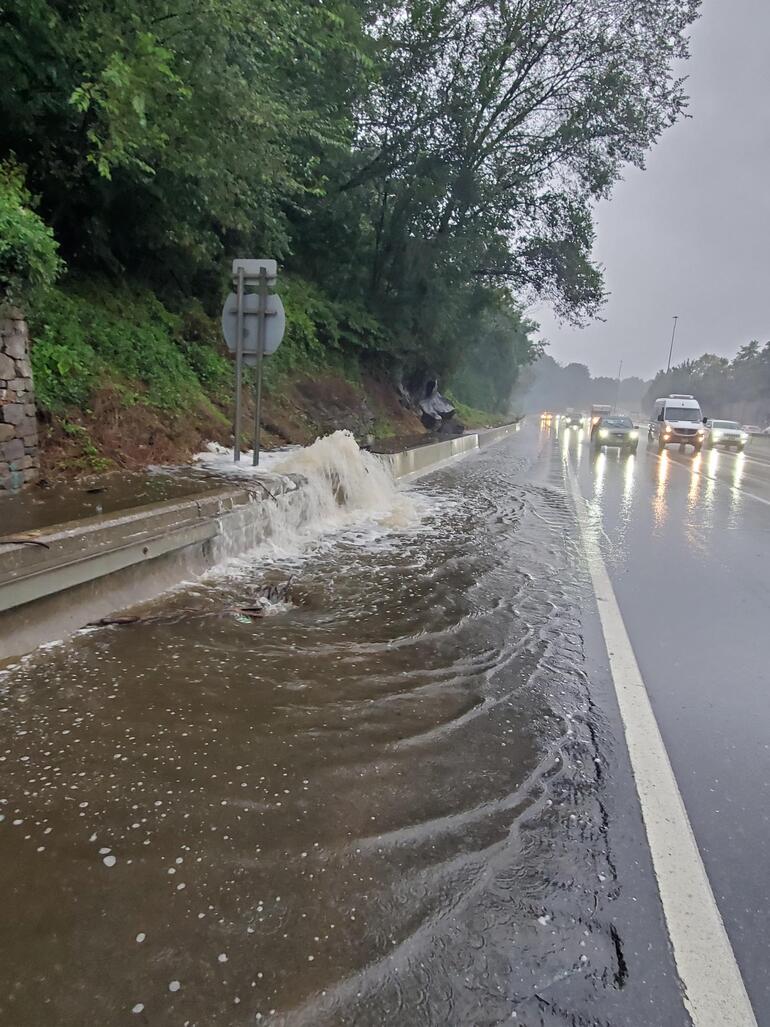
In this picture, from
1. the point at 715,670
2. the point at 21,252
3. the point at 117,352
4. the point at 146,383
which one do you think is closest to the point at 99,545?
the point at 21,252

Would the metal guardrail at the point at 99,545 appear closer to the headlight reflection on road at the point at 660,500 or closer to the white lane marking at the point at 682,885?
the white lane marking at the point at 682,885

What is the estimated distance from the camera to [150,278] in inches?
489

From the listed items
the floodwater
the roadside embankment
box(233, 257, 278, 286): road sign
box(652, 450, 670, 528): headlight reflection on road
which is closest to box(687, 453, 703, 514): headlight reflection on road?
box(652, 450, 670, 528): headlight reflection on road

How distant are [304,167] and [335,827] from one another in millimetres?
15496

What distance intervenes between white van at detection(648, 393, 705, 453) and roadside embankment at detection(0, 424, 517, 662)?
82.2 ft

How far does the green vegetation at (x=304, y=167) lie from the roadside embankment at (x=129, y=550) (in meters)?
2.78

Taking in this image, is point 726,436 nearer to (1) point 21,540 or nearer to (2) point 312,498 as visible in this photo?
(2) point 312,498

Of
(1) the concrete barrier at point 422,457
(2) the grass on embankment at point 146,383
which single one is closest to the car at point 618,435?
(1) the concrete barrier at point 422,457

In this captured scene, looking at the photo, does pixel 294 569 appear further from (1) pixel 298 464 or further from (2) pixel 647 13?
(2) pixel 647 13

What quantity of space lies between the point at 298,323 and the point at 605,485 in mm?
10001

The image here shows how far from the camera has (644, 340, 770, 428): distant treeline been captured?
302 feet

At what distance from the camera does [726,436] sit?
3488 centimetres

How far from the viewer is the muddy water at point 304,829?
1.71 metres

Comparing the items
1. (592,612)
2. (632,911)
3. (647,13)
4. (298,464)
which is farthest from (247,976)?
(647,13)
